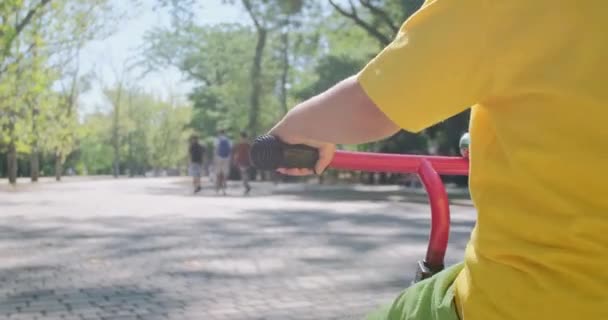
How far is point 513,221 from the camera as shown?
4.27 feet

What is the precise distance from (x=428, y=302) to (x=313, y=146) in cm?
36

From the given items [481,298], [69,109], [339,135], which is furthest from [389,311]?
[69,109]

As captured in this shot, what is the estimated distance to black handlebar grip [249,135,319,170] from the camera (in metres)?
1.41

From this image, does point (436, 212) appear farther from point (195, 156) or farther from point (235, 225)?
point (195, 156)

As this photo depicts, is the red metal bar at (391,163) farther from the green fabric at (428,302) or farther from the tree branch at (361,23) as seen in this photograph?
the tree branch at (361,23)

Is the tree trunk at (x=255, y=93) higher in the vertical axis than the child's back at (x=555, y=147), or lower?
higher

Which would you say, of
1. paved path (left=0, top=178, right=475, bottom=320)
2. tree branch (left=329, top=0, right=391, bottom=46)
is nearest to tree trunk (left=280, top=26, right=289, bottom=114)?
tree branch (left=329, top=0, right=391, bottom=46)

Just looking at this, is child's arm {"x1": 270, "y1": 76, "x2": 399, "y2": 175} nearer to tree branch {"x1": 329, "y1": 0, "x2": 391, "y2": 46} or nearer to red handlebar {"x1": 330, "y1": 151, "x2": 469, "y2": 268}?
red handlebar {"x1": 330, "y1": 151, "x2": 469, "y2": 268}

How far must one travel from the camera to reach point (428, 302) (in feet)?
4.87

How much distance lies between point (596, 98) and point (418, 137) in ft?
105

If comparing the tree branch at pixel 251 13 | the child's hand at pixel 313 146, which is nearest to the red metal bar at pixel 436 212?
the child's hand at pixel 313 146

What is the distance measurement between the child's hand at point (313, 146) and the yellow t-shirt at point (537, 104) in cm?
17

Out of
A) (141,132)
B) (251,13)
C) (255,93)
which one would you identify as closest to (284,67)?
(255,93)

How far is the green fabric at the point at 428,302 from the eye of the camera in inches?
56.4
